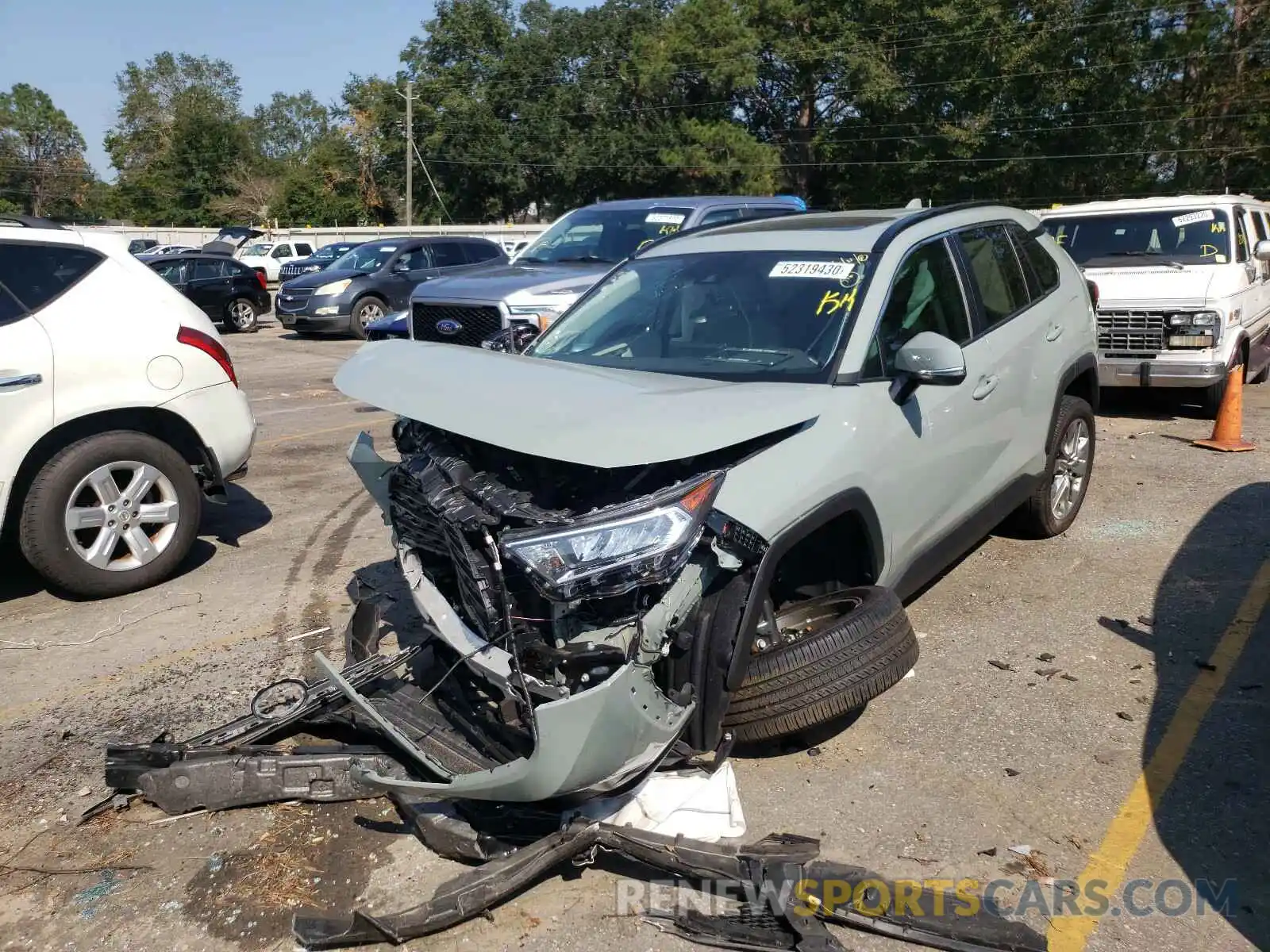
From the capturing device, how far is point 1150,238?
401 inches

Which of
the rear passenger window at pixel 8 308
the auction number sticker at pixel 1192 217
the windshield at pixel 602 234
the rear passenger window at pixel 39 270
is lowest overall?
the auction number sticker at pixel 1192 217

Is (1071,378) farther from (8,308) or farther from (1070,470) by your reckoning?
(8,308)

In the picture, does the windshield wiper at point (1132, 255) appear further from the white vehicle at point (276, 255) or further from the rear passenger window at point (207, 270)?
the white vehicle at point (276, 255)

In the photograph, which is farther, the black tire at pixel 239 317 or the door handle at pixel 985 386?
the black tire at pixel 239 317

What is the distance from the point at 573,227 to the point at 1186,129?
36.5m

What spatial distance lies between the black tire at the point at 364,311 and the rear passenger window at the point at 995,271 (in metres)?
14.8

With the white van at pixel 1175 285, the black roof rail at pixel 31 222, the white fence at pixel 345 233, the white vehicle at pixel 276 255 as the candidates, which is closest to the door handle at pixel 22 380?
the black roof rail at pixel 31 222

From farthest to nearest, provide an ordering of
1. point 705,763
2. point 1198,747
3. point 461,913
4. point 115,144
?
point 115,144, point 1198,747, point 705,763, point 461,913

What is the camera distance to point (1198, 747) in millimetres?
3883

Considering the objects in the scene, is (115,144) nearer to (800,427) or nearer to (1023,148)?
(1023,148)

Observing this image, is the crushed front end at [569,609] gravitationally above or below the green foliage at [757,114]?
below

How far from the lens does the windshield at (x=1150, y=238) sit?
981 centimetres

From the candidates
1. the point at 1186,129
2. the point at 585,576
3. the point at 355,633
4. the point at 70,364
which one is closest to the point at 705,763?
the point at 585,576

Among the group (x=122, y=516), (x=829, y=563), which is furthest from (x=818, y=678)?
(x=122, y=516)
